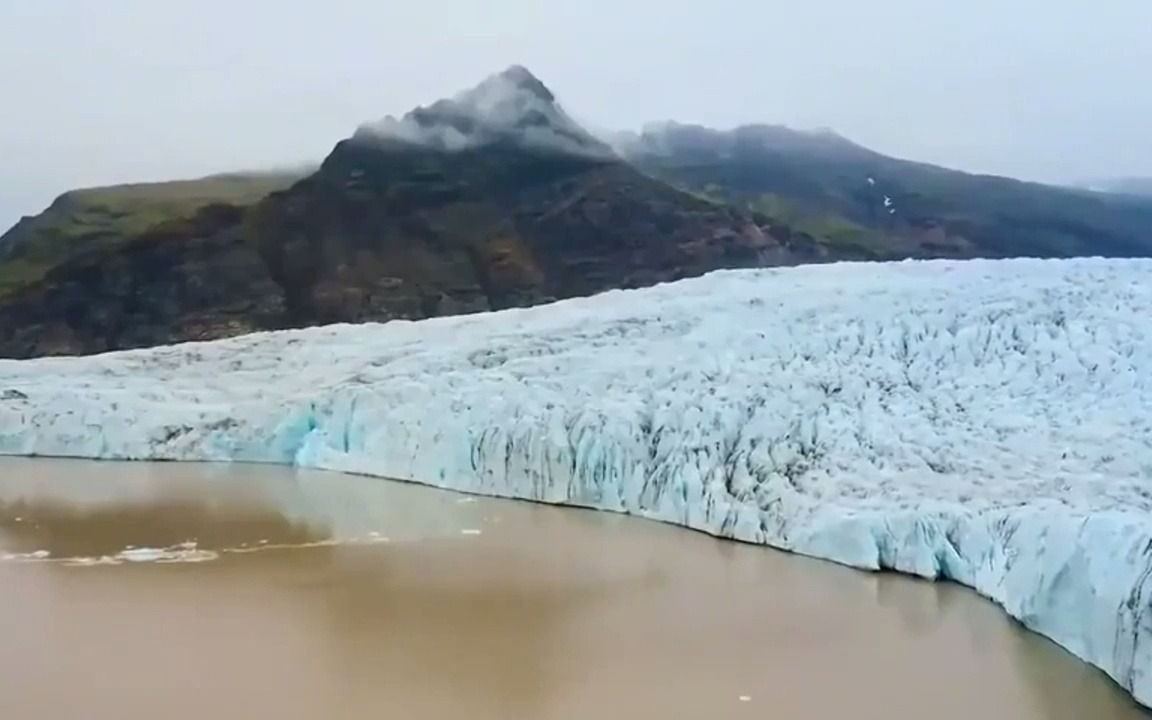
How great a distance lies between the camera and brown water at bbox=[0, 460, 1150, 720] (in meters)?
2.78

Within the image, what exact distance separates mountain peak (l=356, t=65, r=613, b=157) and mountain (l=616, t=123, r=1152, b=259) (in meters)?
0.57

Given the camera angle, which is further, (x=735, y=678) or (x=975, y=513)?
(x=975, y=513)

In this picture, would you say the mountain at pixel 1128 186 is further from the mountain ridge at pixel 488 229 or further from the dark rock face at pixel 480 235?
the dark rock face at pixel 480 235

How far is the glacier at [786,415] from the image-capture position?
3566mm

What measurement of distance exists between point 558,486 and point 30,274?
22.1 feet

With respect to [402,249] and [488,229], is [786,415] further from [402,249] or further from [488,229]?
[402,249]

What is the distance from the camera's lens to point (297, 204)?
10055 millimetres

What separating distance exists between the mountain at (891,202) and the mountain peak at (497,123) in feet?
1.88

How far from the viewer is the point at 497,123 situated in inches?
403

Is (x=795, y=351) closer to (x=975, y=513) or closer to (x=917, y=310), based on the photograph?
(x=917, y=310)

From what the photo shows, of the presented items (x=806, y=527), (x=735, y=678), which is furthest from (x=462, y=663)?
(x=806, y=527)

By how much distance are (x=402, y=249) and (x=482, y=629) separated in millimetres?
6846

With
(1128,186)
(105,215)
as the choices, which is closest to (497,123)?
(105,215)

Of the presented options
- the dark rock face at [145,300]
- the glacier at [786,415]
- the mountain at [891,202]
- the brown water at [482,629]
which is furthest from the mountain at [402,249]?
the brown water at [482,629]
